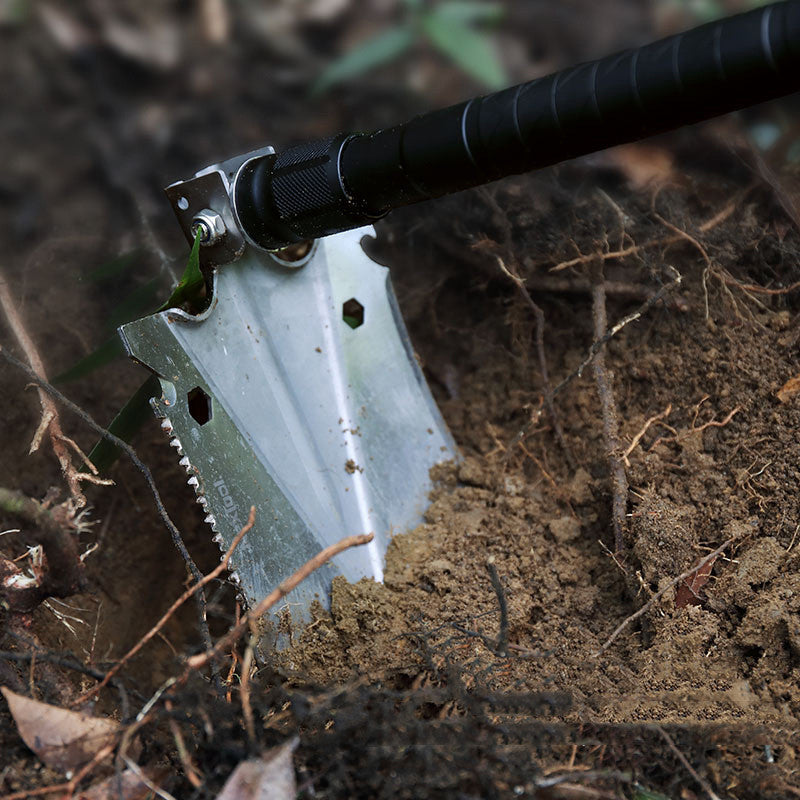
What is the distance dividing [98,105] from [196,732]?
6.13 feet

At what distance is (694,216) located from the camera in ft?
5.89

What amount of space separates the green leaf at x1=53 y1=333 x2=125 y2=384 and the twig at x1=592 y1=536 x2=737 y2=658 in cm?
113

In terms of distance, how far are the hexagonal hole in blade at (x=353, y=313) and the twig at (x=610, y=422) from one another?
0.49 m

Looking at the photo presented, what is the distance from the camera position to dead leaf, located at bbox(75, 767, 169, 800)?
3.53 feet

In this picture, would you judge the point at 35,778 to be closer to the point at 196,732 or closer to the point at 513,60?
the point at 196,732

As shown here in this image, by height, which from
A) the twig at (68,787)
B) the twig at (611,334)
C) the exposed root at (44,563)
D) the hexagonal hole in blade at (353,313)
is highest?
the hexagonal hole in blade at (353,313)

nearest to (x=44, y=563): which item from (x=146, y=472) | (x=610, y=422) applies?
(x=146, y=472)

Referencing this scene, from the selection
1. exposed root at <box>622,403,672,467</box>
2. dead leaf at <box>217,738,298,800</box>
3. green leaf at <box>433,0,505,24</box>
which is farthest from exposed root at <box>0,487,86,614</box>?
green leaf at <box>433,0,505,24</box>

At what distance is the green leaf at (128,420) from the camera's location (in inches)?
58.8

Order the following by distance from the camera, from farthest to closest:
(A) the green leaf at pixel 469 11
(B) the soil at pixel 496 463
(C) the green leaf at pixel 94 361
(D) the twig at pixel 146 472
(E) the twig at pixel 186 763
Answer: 1. (A) the green leaf at pixel 469 11
2. (C) the green leaf at pixel 94 361
3. (D) the twig at pixel 146 472
4. (B) the soil at pixel 496 463
5. (E) the twig at pixel 186 763

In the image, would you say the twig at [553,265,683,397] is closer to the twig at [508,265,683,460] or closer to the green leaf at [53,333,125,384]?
the twig at [508,265,683,460]

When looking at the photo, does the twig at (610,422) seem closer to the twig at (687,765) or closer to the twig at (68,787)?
the twig at (687,765)

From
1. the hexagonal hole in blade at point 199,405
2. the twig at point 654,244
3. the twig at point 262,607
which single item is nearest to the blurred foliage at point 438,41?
the twig at point 654,244

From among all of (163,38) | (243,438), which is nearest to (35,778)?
(243,438)
